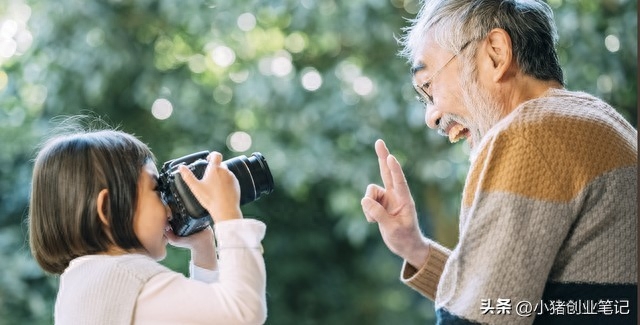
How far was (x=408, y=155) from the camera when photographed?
277 centimetres

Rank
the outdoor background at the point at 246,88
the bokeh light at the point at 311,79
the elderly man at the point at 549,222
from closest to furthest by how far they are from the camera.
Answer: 1. the elderly man at the point at 549,222
2. the outdoor background at the point at 246,88
3. the bokeh light at the point at 311,79

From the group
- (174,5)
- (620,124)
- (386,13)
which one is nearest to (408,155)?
(386,13)

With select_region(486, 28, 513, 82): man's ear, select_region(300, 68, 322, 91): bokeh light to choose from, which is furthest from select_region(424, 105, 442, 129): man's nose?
select_region(300, 68, 322, 91): bokeh light

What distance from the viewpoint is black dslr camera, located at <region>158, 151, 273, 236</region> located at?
4.58 feet

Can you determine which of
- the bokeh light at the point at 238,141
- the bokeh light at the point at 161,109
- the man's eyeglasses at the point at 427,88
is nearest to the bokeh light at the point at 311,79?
the bokeh light at the point at 238,141

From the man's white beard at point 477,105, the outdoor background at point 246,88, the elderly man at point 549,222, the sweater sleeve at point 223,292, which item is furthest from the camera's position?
the outdoor background at point 246,88

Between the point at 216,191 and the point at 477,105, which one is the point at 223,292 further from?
the point at 477,105

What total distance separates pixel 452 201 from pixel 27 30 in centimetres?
133

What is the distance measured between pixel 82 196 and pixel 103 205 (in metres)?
0.03

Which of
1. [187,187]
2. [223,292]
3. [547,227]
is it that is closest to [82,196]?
[187,187]

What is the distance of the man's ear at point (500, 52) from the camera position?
4.62 feet

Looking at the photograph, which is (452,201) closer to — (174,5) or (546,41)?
(174,5)

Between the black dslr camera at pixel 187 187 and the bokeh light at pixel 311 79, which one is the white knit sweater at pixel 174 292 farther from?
the bokeh light at pixel 311 79

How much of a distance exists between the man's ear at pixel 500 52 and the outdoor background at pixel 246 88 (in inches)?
45.8
